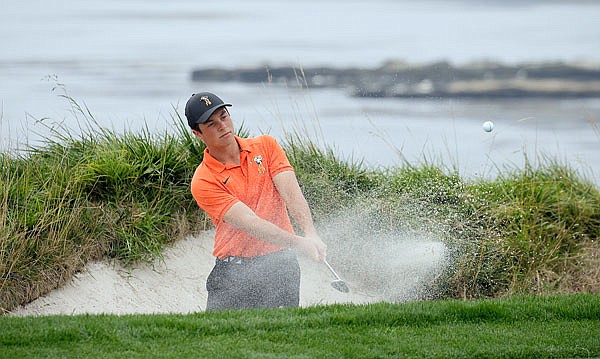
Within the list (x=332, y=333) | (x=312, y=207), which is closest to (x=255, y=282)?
(x=332, y=333)

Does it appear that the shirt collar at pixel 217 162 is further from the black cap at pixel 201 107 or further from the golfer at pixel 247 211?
the black cap at pixel 201 107

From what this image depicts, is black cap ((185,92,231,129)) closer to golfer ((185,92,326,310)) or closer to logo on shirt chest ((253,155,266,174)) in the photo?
golfer ((185,92,326,310))

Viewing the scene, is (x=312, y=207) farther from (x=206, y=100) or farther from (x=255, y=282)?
(x=206, y=100)

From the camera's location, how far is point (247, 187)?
18.5 feet

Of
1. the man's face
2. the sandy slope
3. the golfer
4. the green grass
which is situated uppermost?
the man's face

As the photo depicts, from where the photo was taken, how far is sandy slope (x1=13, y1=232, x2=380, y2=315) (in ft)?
21.6

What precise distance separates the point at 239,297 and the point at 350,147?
3035mm

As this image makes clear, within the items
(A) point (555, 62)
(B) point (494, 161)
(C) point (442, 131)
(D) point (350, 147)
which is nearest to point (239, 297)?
(D) point (350, 147)

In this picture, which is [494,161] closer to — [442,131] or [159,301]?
[442,131]

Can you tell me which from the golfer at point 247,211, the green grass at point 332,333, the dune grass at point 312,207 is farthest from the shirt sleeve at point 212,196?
the dune grass at point 312,207

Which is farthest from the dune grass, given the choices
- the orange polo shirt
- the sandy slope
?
the orange polo shirt

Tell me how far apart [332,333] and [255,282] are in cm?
102

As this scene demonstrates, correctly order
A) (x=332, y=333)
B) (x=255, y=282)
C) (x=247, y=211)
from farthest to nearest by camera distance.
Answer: (x=255, y=282) < (x=247, y=211) < (x=332, y=333)

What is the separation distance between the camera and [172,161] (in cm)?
759
